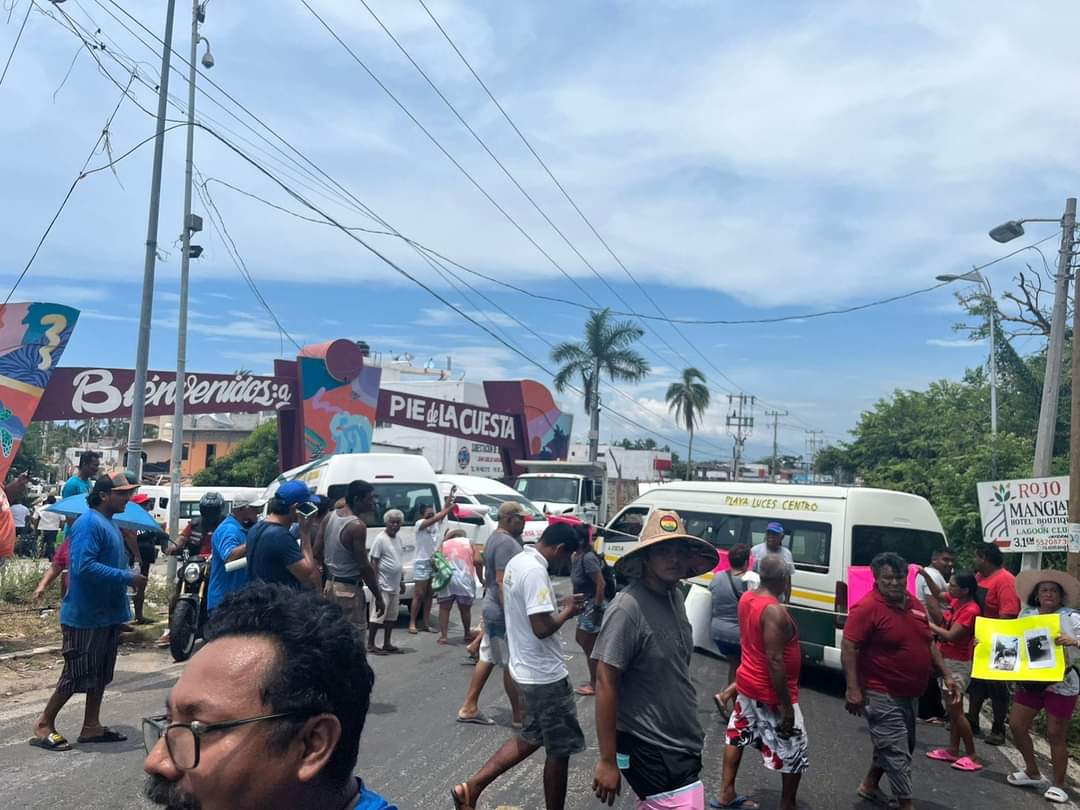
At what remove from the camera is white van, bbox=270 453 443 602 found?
483 inches

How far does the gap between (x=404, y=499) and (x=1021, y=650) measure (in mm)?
8584

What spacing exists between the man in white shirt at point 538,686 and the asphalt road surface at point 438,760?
563 millimetres

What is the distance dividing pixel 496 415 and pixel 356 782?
29.7 m

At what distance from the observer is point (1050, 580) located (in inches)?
252

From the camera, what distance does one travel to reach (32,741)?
5.99 m

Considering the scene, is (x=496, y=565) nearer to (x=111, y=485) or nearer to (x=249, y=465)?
(x=111, y=485)

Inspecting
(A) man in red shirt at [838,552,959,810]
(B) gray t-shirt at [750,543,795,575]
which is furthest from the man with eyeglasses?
(B) gray t-shirt at [750,543,795,575]

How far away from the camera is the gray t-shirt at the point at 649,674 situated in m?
3.73

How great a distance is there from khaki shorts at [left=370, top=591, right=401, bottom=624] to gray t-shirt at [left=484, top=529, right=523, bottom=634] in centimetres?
315

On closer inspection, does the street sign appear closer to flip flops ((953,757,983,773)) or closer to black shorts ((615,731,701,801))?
flip flops ((953,757,983,773))

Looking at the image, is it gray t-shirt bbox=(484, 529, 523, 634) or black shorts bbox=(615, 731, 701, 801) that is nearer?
black shorts bbox=(615, 731, 701, 801)

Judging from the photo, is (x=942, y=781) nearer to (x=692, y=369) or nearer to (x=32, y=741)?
(x=32, y=741)

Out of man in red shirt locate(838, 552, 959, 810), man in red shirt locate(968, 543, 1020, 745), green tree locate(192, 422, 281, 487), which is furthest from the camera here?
green tree locate(192, 422, 281, 487)

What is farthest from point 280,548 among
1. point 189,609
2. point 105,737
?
point 189,609
